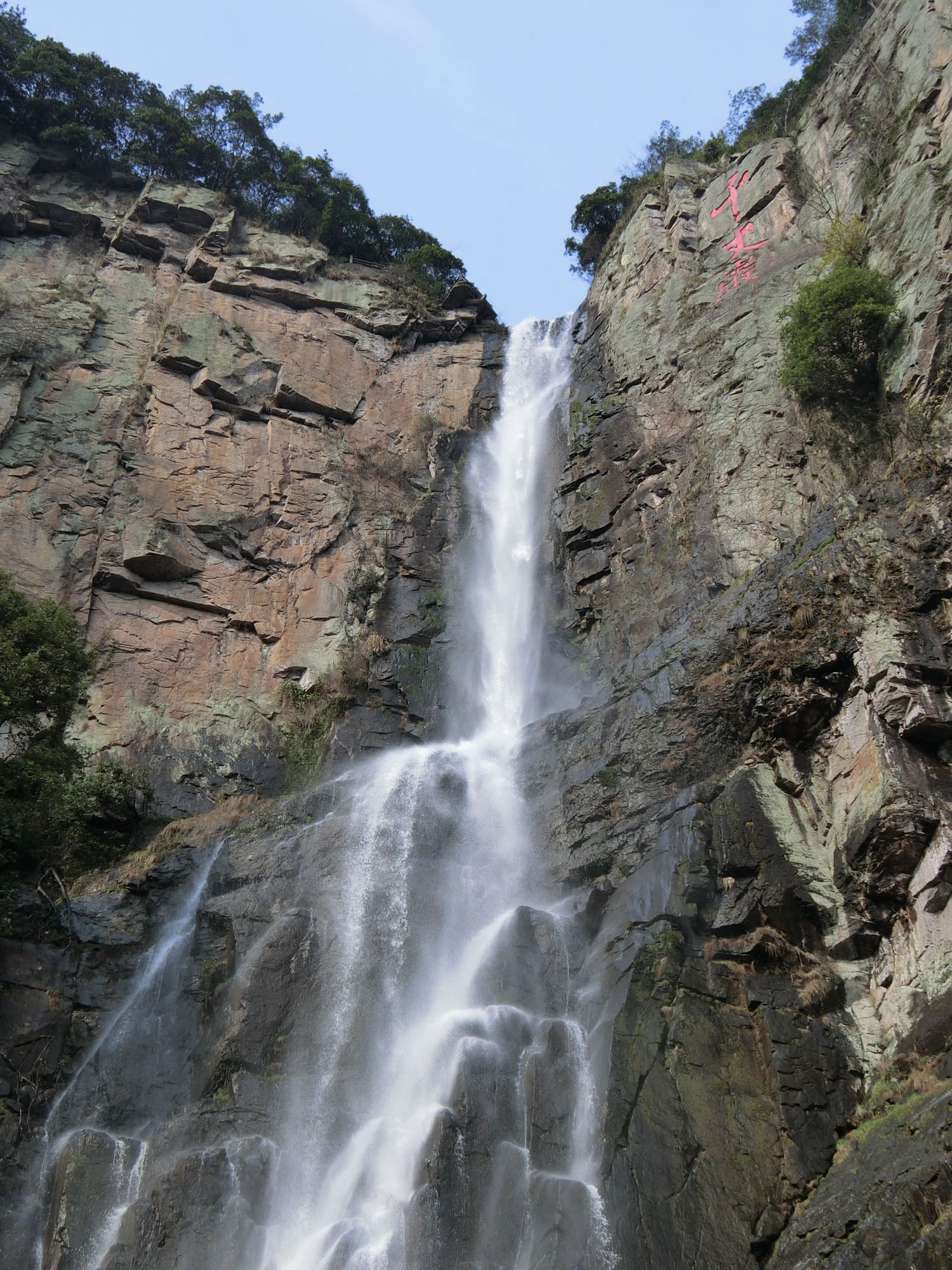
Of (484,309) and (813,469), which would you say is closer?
(813,469)

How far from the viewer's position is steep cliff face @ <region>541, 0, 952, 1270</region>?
31.9ft

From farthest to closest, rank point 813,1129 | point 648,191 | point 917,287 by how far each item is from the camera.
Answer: point 648,191 → point 917,287 → point 813,1129

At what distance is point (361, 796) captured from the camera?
17359mm

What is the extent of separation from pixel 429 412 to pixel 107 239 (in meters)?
11.7

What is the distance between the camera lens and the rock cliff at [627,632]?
1033 centimetres

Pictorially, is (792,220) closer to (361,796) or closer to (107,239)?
(361,796)

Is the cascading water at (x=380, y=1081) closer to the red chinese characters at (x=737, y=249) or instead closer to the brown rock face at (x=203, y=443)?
the brown rock face at (x=203, y=443)

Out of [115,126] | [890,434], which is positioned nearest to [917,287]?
[890,434]

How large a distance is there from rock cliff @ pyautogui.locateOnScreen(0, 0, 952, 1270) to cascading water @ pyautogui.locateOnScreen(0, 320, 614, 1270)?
14 cm

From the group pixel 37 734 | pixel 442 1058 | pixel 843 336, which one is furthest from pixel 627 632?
pixel 37 734

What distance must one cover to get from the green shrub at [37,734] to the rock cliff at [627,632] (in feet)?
3.82

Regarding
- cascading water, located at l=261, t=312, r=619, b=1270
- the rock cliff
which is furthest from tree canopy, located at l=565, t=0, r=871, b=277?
cascading water, located at l=261, t=312, r=619, b=1270

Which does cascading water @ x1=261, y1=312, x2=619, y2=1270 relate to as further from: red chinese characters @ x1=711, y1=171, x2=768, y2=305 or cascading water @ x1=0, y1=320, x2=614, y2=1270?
red chinese characters @ x1=711, y1=171, x2=768, y2=305

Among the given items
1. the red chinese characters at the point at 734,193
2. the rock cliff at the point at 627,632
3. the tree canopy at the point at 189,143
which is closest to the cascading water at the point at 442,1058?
the rock cliff at the point at 627,632
